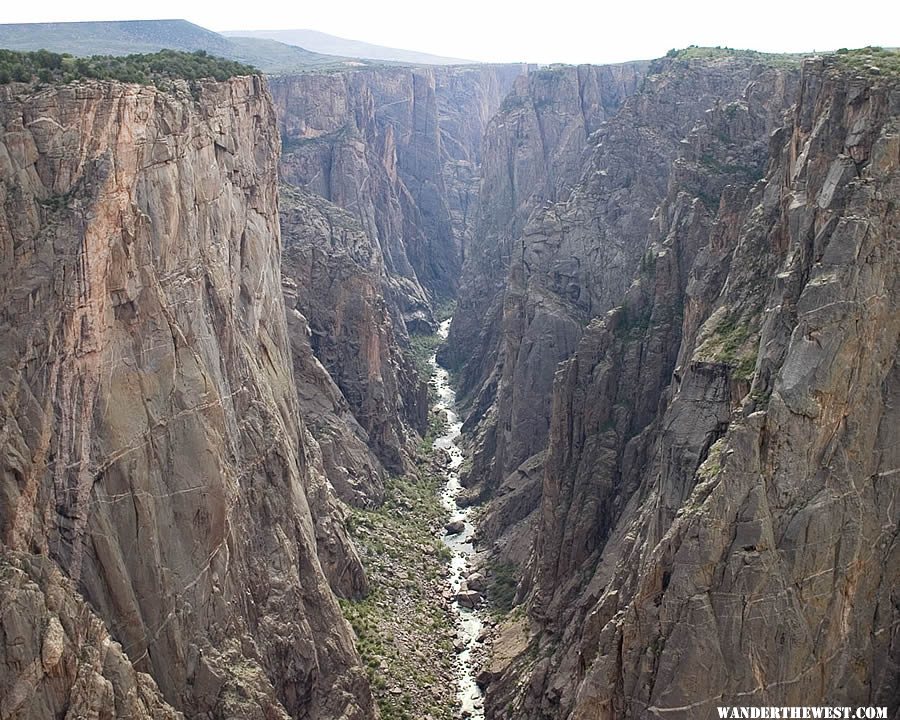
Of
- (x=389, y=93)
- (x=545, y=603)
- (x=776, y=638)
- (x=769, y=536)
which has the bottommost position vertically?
(x=545, y=603)

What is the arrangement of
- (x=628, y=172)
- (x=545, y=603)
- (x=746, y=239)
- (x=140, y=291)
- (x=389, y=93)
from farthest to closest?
(x=389, y=93), (x=628, y=172), (x=545, y=603), (x=746, y=239), (x=140, y=291)

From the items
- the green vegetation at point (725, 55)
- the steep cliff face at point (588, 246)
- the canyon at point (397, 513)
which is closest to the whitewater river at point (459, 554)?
the canyon at point (397, 513)

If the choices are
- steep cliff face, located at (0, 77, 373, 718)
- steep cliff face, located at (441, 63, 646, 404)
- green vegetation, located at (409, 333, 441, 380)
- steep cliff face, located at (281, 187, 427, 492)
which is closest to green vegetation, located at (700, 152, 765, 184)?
steep cliff face, located at (281, 187, 427, 492)

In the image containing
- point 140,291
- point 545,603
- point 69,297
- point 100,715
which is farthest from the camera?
point 545,603

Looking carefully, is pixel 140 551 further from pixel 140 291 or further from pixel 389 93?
pixel 389 93

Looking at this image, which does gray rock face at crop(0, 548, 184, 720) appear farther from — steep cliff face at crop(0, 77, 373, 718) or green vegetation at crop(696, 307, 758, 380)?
green vegetation at crop(696, 307, 758, 380)

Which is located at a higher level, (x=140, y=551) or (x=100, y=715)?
(x=140, y=551)

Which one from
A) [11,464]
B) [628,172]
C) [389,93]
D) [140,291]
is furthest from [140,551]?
[389,93]
